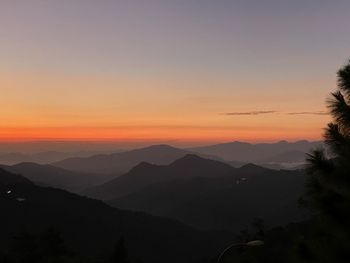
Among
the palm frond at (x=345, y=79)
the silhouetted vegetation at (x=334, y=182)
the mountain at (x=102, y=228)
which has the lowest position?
the mountain at (x=102, y=228)

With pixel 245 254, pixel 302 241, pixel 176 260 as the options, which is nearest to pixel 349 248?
pixel 302 241

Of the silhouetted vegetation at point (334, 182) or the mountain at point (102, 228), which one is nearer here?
the silhouetted vegetation at point (334, 182)

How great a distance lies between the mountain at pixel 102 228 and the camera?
14288cm

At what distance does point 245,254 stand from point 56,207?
147700mm

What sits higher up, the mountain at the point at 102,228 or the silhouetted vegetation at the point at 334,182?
the silhouetted vegetation at the point at 334,182

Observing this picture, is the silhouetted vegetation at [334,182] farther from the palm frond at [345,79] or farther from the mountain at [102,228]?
the mountain at [102,228]

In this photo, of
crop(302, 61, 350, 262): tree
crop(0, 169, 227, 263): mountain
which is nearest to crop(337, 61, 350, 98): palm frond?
crop(302, 61, 350, 262): tree

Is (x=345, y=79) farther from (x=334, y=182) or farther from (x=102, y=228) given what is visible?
(x=102, y=228)

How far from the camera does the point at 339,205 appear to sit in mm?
9688

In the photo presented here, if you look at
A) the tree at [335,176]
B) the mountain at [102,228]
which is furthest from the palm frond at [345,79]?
the mountain at [102,228]

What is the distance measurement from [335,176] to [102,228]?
159746mm

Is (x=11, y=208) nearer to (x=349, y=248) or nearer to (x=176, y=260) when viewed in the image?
(x=176, y=260)

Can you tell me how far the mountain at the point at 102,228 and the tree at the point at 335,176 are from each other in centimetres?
12493

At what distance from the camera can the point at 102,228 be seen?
163 metres
